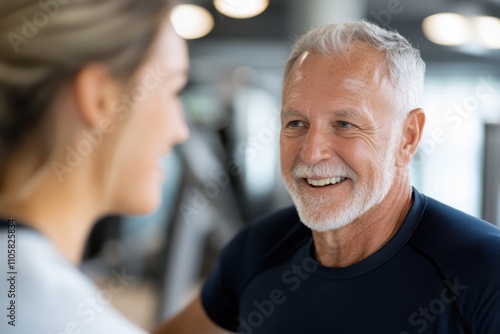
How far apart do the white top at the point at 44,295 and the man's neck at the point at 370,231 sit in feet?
1.47

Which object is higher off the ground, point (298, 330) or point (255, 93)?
point (298, 330)

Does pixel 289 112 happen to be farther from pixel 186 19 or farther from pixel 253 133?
pixel 253 133

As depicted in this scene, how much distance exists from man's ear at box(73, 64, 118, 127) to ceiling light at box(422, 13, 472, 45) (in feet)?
11.1

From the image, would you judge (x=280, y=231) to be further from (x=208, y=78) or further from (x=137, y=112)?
(x=208, y=78)

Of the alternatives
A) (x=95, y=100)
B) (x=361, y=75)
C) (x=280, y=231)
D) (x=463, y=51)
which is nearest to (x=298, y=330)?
(x=280, y=231)

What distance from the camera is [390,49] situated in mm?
1103

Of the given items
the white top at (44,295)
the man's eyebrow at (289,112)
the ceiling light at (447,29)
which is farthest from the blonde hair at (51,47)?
the ceiling light at (447,29)

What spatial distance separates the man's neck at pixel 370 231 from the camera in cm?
113

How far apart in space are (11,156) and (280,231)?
0.62 metres

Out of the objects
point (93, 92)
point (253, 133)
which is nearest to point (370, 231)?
point (93, 92)

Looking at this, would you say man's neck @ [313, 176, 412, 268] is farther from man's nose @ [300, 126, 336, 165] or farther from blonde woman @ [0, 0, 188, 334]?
blonde woman @ [0, 0, 188, 334]

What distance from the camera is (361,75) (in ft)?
3.56

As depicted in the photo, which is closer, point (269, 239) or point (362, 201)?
point (362, 201)

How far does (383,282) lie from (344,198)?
0.50 ft
